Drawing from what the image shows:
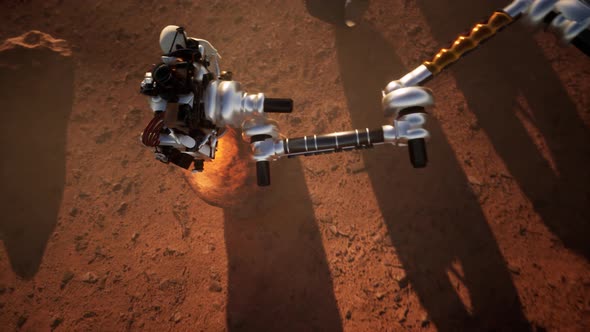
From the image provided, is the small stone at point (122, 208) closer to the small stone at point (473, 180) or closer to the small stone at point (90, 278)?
the small stone at point (90, 278)

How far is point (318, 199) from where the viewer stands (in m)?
3.44

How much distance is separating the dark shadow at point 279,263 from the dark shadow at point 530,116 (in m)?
2.55

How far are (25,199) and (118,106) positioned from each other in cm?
183

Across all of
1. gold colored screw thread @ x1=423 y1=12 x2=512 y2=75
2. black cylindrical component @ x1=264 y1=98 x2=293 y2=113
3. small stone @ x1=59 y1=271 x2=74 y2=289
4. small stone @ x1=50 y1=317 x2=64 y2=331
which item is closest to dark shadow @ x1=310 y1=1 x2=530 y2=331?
gold colored screw thread @ x1=423 y1=12 x2=512 y2=75

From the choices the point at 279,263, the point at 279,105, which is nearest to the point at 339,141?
the point at 279,105

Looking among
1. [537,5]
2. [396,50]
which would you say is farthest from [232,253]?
[537,5]

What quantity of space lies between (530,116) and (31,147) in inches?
276

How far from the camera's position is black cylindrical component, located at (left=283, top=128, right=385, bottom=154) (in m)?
2.49

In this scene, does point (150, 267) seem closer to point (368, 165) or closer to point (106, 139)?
point (106, 139)

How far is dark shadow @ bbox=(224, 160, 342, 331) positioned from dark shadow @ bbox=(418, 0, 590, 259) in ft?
8.35

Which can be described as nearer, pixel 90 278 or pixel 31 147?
pixel 90 278

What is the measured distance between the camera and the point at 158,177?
377 centimetres

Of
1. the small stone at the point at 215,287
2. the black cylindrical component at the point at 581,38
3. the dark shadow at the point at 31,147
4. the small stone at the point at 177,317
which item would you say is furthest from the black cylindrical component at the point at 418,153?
the dark shadow at the point at 31,147

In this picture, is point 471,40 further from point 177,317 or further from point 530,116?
point 177,317
